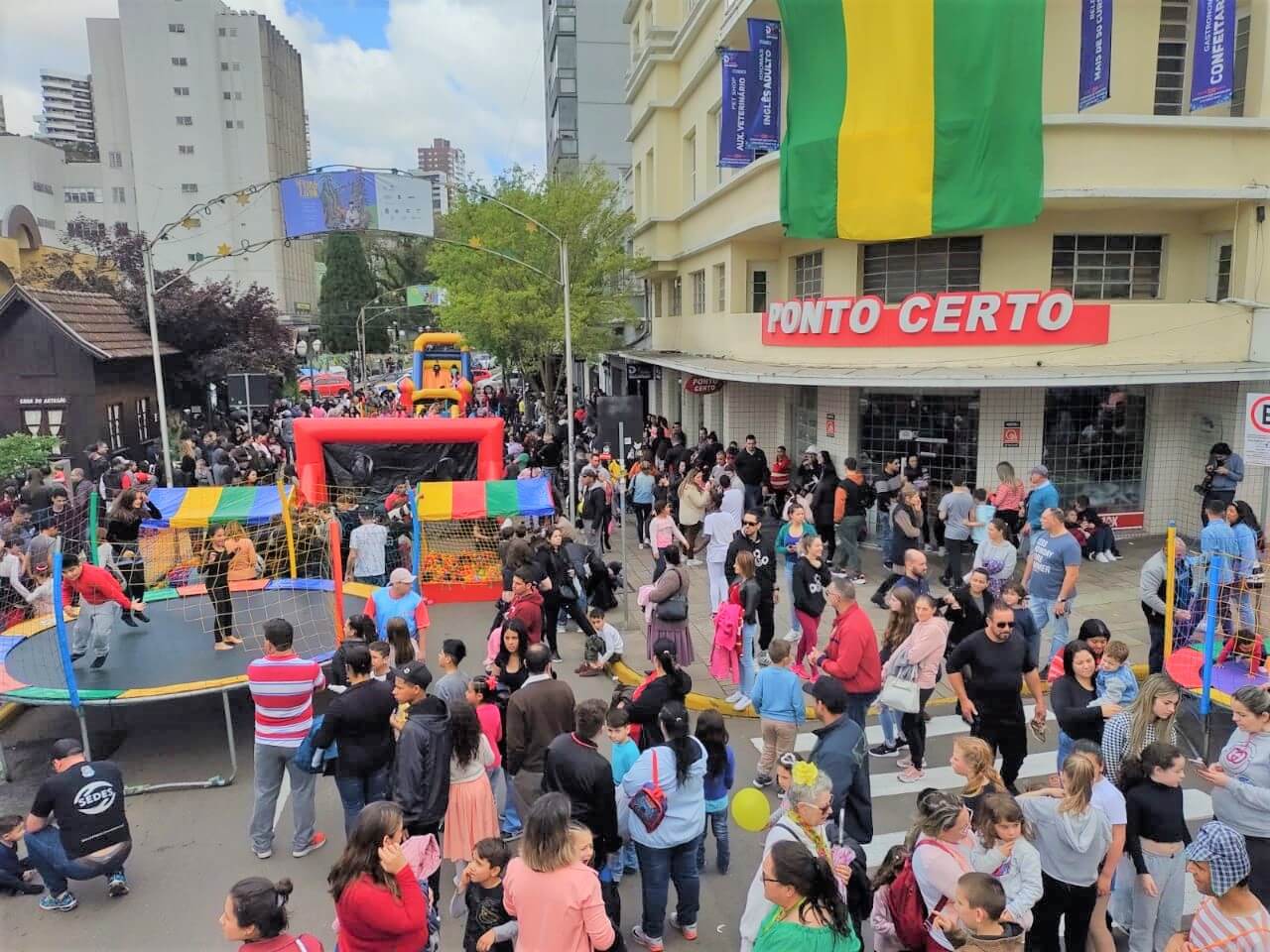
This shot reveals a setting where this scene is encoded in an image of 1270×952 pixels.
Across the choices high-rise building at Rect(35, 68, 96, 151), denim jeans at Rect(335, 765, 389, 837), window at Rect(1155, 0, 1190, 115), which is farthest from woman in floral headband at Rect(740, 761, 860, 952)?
high-rise building at Rect(35, 68, 96, 151)

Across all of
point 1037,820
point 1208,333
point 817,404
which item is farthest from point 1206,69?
point 1037,820

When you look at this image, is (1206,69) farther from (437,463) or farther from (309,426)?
(309,426)

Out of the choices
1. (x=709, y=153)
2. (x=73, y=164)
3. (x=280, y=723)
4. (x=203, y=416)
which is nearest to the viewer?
(x=280, y=723)

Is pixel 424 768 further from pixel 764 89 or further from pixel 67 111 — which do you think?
pixel 67 111

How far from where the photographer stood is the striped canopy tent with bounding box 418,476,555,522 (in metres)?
12.4

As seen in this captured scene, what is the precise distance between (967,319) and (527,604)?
9.42 metres

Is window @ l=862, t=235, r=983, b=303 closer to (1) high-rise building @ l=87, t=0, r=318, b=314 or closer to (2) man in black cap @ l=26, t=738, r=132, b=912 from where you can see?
(2) man in black cap @ l=26, t=738, r=132, b=912

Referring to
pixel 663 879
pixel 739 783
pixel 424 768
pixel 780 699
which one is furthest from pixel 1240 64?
pixel 424 768

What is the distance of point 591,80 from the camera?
184ft

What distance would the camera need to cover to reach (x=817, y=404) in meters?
17.7

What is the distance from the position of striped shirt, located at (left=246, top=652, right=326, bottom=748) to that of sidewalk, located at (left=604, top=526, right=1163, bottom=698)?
441 cm

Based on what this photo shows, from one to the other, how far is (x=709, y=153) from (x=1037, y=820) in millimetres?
20971

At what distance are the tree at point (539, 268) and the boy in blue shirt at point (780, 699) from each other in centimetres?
1974

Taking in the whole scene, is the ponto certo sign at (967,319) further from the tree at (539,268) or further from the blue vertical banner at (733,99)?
the tree at (539,268)
